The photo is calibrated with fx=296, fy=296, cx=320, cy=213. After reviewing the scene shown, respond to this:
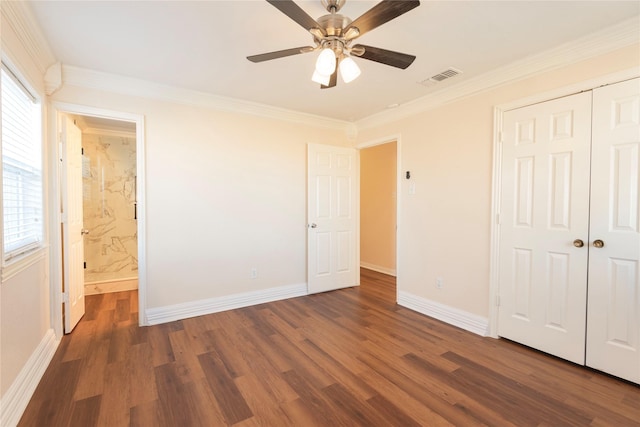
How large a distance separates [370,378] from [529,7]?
8.73 ft

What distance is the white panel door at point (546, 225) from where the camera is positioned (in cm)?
228

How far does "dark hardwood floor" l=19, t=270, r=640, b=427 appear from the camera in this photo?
5.76 ft

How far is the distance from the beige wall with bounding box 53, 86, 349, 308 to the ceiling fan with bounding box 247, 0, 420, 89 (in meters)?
1.75

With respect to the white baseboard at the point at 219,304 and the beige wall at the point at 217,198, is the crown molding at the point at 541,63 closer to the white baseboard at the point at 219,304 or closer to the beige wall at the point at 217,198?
the beige wall at the point at 217,198

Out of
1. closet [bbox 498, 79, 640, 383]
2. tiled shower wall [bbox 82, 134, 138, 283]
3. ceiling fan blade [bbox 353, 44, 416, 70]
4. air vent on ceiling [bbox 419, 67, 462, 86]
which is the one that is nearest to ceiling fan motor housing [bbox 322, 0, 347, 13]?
ceiling fan blade [bbox 353, 44, 416, 70]

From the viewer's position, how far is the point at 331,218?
425cm

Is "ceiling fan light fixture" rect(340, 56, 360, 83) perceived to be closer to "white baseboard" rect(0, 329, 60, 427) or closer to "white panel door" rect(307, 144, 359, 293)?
"white panel door" rect(307, 144, 359, 293)

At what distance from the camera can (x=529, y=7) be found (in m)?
1.84

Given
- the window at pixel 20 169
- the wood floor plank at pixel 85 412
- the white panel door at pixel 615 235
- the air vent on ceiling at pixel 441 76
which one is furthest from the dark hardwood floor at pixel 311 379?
the air vent on ceiling at pixel 441 76

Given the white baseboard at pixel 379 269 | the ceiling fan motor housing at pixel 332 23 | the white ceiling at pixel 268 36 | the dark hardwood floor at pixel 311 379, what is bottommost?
the dark hardwood floor at pixel 311 379

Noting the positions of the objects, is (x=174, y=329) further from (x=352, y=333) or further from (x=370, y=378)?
(x=370, y=378)

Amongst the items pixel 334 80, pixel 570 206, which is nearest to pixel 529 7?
pixel 334 80

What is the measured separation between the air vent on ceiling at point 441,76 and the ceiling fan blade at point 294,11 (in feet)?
5.26

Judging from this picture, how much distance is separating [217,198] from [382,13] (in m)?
2.62
